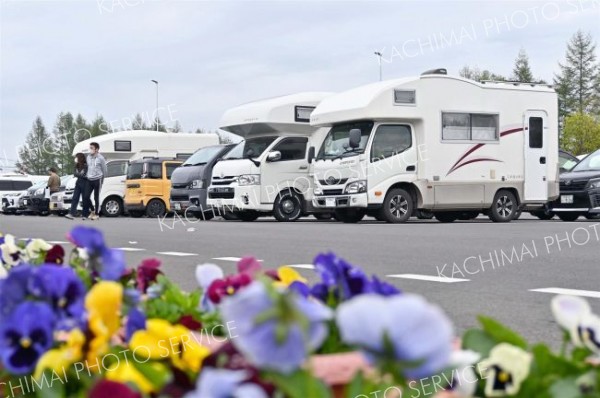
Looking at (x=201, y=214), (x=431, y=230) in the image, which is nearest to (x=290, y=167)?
(x=201, y=214)

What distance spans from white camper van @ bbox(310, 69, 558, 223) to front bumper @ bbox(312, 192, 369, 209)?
0.07ft

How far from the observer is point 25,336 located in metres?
1.21

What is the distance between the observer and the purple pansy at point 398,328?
90 centimetres

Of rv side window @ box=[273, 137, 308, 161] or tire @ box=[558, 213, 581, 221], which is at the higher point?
rv side window @ box=[273, 137, 308, 161]

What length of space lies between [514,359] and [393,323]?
0.49m

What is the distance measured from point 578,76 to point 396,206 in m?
80.0

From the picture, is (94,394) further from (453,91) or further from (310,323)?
(453,91)

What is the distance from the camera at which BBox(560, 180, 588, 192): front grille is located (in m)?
19.6

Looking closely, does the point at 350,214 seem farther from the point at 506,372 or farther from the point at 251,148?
the point at 506,372

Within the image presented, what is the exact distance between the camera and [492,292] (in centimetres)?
714

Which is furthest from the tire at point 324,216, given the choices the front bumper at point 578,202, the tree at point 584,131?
the tree at point 584,131

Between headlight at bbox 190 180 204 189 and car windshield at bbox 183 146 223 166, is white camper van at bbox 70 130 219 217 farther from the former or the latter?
headlight at bbox 190 180 204 189

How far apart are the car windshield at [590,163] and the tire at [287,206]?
6.53m

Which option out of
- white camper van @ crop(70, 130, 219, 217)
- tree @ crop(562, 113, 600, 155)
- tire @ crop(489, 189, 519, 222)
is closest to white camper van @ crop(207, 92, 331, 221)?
tire @ crop(489, 189, 519, 222)
